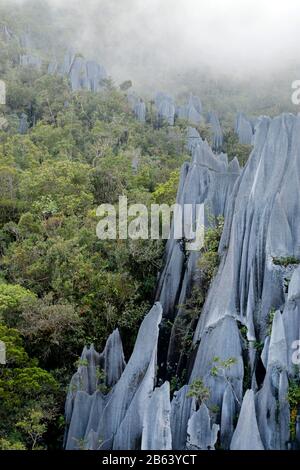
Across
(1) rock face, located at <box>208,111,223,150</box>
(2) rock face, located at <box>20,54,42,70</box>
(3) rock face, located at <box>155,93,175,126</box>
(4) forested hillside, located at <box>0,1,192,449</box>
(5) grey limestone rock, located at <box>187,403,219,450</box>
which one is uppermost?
(2) rock face, located at <box>20,54,42,70</box>

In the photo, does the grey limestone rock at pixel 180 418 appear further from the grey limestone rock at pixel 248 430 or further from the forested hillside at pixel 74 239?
the grey limestone rock at pixel 248 430

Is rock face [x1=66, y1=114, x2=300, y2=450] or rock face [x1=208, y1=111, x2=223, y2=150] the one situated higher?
rock face [x1=208, y1=111, x2=223, y2=150]

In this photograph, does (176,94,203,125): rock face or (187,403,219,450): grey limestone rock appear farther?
(176,94,203,125): rock face

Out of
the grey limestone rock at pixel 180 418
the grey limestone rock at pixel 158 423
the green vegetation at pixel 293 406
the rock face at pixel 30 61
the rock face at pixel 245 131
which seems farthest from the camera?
the rock face at pixel 30 61

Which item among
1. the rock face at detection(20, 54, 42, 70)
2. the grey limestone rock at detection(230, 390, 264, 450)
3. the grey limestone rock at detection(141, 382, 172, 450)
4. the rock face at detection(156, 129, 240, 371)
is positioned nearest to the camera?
the grey limestone rock at detection(230, 390, 264, 450)

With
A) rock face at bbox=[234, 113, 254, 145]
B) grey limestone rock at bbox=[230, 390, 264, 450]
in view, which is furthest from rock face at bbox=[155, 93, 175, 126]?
grey limestone rock at bbox=[230, 390, 264, 450]

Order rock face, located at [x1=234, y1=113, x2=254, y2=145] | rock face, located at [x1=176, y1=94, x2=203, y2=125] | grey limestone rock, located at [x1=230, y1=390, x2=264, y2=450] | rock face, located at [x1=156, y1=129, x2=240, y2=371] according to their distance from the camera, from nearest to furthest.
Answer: grey limestone rock, located at [x1=230, y1=390, x2=264, y2=450] → rock face, located at [x1=156, y1=129, x2=240, y2=371] → rock face, located at [x1=234, y1=113, x2=254, y2=145] → rock face, located at [x1=176, y1=94, x2=203, y2=125]

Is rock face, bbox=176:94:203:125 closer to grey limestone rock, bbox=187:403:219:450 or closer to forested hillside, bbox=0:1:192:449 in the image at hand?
forested hillside, bbox=0:1:192:449

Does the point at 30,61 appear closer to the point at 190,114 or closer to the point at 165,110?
the point at 165,110

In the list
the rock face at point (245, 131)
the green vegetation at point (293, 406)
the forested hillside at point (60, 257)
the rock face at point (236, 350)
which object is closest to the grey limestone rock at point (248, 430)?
the rock face at point (236, 350)
